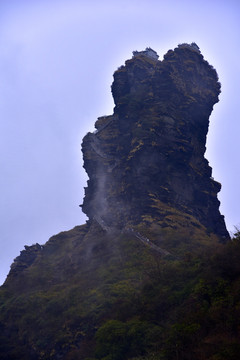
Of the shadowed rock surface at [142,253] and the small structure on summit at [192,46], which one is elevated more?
the small structure on summit at [192,46]

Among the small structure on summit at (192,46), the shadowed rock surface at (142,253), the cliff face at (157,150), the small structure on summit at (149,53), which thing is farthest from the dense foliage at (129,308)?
the small structure on summit at (149,53)

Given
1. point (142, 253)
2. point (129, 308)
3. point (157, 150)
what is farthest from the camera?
point (157, 150)

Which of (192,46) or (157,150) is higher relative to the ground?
(192,46)

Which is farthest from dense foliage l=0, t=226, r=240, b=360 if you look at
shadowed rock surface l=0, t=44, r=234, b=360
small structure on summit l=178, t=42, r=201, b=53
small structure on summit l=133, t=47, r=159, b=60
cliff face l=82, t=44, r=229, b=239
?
small structure on summit l=133, t=47, r=159, b=60

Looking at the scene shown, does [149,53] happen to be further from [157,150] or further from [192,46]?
[157,150]

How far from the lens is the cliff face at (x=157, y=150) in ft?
220

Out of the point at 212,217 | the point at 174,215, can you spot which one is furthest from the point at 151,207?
the point at 212,217

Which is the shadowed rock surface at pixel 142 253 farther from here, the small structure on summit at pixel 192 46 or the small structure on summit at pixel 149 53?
the small structure on summit at pixel 192 46

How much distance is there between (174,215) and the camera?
6300 centimetres

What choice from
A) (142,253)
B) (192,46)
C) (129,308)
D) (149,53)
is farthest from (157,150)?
(129,308)

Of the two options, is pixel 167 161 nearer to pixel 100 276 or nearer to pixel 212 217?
pixel 212 217

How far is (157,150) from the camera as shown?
70.4 meters

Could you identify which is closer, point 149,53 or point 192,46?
point 192,46

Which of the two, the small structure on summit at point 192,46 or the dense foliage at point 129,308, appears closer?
the dense foliage at point 129,308
